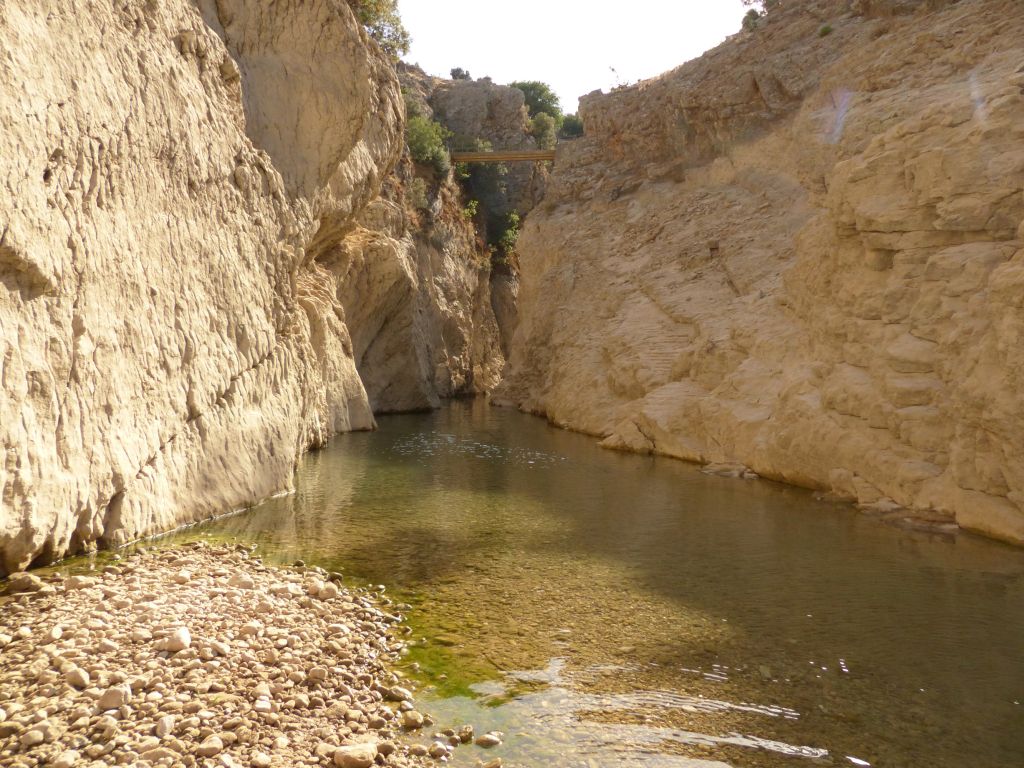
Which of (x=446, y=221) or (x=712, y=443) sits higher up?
(x=446, y=221)

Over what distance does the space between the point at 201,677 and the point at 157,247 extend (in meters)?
5.95

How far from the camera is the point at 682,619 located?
6969 mm

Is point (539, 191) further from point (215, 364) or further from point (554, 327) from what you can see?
point (215, 364)

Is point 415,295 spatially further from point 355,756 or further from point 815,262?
point 355,756

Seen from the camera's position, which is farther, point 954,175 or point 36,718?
point 954,175

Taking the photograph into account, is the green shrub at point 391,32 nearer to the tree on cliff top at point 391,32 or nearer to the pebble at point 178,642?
the tree on cliff top at point 391,32

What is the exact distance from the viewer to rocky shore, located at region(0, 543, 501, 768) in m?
4.29

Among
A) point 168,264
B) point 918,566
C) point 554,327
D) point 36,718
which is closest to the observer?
point 36,718

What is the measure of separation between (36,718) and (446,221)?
33883mm

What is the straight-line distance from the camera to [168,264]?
9.56 metres

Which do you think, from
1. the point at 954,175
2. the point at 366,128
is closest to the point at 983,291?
the point at 954,175

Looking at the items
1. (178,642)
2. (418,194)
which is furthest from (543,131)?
(178,642)

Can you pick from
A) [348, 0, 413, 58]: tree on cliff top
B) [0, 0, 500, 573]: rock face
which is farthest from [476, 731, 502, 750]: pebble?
[348, 0, 413, 58]: tree on cliff top

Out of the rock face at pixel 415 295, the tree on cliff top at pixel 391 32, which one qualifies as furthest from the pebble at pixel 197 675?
the tree on cliff top at pixel 391 32
